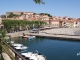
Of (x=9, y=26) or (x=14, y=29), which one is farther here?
(x=14, y=29)

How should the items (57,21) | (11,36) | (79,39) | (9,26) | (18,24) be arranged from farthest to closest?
1. (57,21)
2. (18,24)
3. (9,26)
4. (11,36)
5. (79,39)

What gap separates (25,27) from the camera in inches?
2099

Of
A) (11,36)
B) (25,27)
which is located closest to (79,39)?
(11,36)

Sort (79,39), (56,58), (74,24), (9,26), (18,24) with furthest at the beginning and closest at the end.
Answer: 1. (74,24)
2. (18,24)
3. (9,26)
4. (79,39)
5. (56,58)

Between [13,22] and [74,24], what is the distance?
146 feet

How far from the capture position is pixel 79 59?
1770cm

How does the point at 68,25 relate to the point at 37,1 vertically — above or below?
below

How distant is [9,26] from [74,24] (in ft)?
150

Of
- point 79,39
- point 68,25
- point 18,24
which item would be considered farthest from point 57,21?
point 79,39

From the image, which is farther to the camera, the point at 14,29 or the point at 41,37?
the point at 14,29

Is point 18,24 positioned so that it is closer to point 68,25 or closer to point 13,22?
point 13,22

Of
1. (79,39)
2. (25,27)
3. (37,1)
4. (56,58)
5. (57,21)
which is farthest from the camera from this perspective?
(57,21)

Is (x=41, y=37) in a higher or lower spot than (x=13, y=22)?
lower

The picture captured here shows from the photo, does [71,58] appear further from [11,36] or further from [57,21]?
[57,21]
